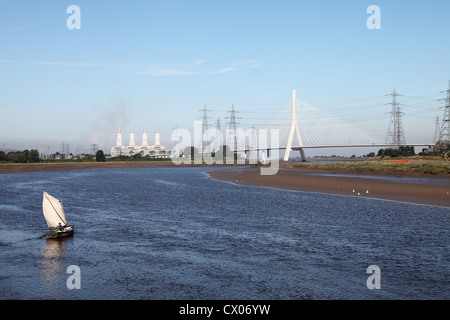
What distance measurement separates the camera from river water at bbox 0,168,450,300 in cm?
1323

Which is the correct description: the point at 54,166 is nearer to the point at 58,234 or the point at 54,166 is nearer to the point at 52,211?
the point at 52,211

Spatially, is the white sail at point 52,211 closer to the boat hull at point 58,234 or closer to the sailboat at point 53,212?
the sailboat at point 53,212

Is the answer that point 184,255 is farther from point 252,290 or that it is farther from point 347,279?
point 347,279

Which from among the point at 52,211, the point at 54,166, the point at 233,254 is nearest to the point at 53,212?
the point at 52,211

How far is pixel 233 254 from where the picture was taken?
694 inches

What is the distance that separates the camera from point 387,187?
45062 mm

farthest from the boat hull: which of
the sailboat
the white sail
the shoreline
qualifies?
the shoreline

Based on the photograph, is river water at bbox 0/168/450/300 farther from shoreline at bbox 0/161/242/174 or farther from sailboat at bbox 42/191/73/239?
shoreline at bbox 0/161/242/174

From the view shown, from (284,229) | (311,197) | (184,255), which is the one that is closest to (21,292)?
(184,255)

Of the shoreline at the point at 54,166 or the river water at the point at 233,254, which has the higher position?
the shoreline at the point at 54,166

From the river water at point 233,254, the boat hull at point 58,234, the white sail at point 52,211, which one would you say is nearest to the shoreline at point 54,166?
the white sail at point 52,211

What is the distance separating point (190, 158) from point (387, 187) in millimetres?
146047

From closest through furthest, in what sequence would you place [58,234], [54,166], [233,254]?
[233,254] → [58,234] → [54,166]

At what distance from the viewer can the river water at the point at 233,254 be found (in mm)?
13227
